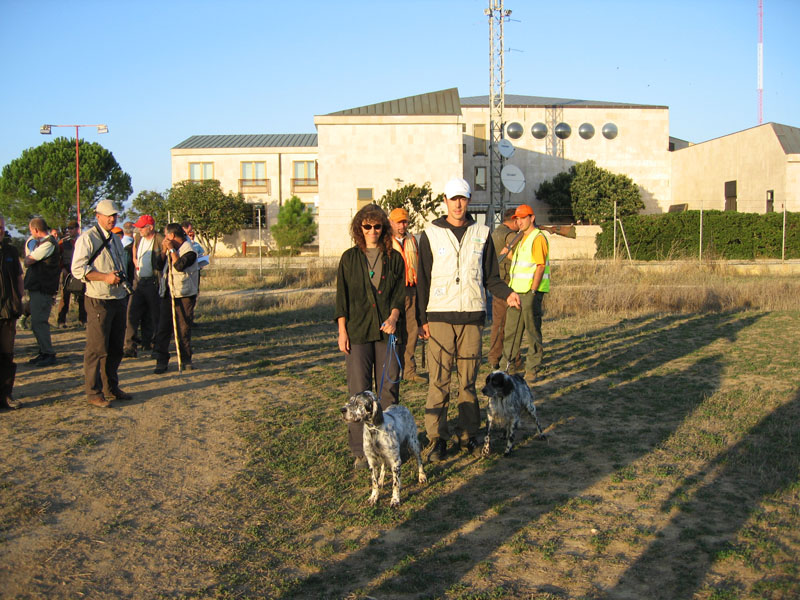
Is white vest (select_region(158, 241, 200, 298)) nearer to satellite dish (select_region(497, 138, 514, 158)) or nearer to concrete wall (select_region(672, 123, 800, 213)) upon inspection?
satellite dish (select_region(497, 138, 514, 158))

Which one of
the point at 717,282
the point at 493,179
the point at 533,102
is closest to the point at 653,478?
the point at 717,282

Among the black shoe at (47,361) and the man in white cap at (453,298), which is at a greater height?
the man in white cap at (453,298)

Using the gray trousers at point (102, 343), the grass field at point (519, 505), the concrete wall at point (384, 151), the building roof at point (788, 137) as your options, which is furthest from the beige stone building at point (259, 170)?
the gray trousers at point (102, 343)

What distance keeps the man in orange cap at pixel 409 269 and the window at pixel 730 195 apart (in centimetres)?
3650

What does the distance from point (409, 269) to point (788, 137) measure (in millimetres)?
35552

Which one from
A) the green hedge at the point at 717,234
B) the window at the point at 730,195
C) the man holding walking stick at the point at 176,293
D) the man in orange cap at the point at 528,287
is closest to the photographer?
the man in orange cap at the point at 528,287

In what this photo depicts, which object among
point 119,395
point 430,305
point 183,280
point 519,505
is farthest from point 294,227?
point 519,505

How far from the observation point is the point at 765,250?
95.0 feet

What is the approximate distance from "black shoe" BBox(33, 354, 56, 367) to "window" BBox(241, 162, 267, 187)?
3886 centimetres

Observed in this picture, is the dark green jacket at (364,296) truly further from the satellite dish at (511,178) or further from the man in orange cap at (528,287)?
the satellite dish at (511,178)

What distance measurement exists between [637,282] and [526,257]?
9.24 meters

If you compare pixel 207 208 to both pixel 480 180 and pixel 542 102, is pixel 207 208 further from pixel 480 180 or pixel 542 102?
pixel 542 102

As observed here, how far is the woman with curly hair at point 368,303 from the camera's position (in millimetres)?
4879

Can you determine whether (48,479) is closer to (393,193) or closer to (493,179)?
(393,193)
